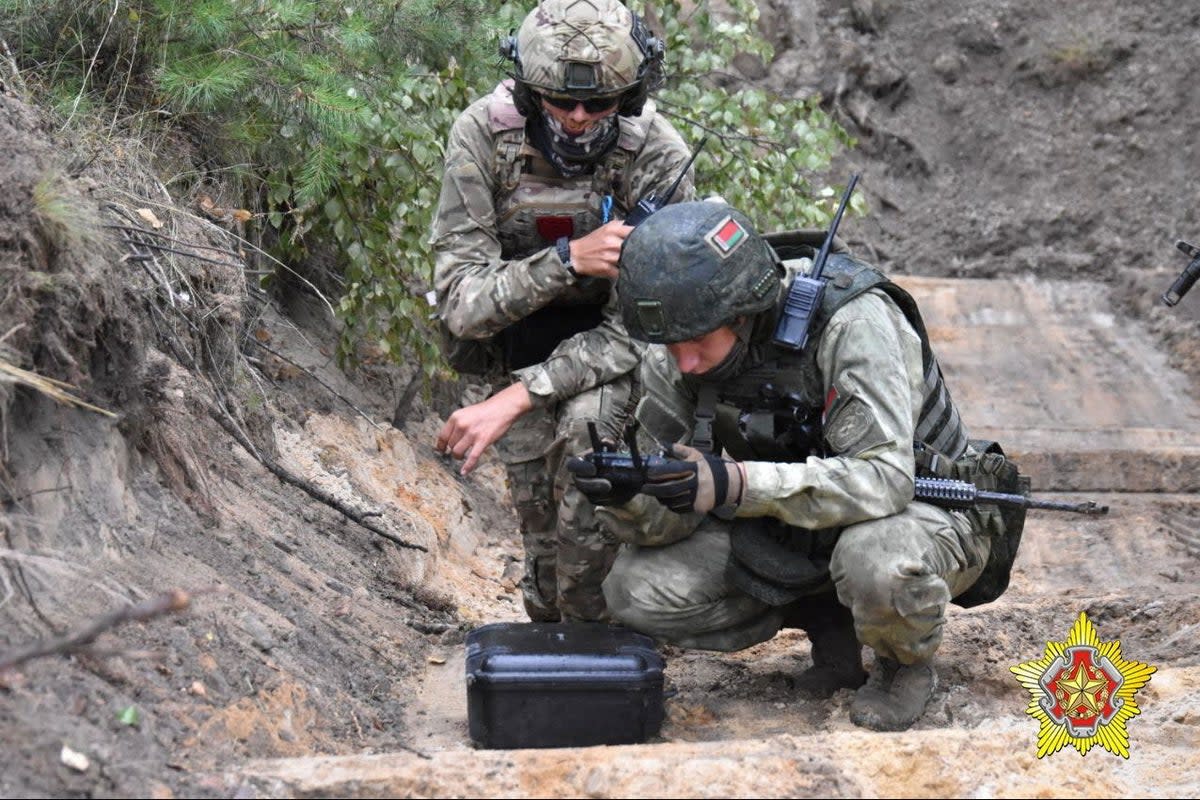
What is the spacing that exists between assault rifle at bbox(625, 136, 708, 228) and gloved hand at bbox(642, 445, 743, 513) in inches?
37.4

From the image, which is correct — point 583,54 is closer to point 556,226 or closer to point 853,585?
point 556,226

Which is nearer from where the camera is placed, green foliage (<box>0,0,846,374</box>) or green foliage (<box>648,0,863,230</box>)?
green foliage (<box>0,0,846,374</box>)

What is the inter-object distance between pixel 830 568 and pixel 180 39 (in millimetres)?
2949

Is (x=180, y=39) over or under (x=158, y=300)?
over

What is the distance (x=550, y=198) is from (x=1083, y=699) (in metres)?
2.09

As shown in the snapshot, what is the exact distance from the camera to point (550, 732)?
346 cm

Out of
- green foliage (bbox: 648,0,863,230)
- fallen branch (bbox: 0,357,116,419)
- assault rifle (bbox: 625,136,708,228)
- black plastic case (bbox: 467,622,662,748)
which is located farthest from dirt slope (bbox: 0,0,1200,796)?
green foliage (bbox: 648,0,863,230)

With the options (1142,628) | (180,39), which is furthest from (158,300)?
(1142,628)

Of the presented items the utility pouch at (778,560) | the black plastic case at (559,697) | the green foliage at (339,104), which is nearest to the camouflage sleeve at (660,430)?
the utility pouch at (778,560)

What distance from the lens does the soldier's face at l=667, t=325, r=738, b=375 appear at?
143 inches

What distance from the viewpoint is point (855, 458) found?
11.6ft

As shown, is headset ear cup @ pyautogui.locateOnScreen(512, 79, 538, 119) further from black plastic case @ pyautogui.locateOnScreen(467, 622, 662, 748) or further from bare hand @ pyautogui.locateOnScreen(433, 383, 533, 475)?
black plastic case @ pyautogui.locateOnScreen(467, 622, 662, 748)

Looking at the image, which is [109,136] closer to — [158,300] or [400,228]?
[158,300]

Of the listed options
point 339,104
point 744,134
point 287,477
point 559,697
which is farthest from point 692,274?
point 744,134
